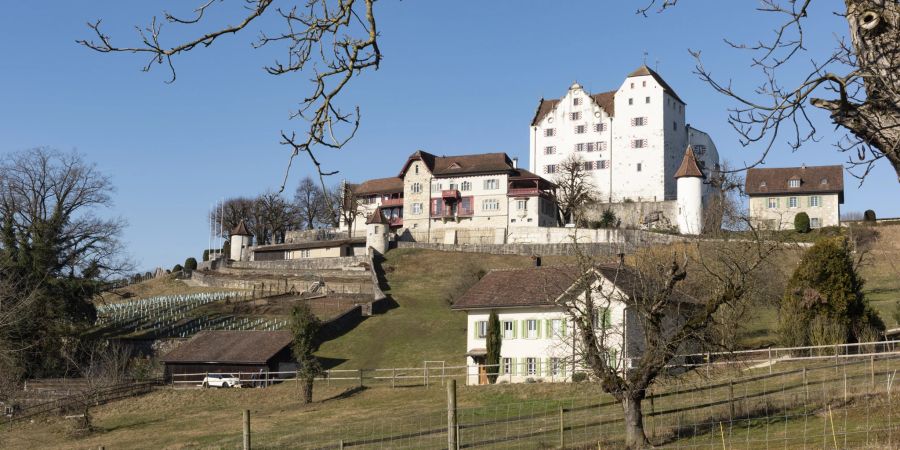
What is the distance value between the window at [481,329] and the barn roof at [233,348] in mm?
12586

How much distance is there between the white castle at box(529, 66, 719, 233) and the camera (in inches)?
4092

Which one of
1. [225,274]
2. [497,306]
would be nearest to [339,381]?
[497,306]

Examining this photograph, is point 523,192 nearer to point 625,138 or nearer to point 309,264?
point 625,138

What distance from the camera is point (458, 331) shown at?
6372 centimetres

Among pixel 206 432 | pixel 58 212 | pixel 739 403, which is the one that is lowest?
pixel 206 432

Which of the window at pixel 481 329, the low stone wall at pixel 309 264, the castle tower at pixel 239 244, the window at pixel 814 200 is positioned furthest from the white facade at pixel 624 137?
the window at pixel 481 329

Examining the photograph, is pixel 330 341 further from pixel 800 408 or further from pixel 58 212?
pixel 800 408

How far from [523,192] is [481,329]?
5114 cm

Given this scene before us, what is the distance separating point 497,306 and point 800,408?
24637 mm

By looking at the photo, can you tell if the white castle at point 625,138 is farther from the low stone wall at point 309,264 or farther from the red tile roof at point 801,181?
the low stone wall at point 309,264

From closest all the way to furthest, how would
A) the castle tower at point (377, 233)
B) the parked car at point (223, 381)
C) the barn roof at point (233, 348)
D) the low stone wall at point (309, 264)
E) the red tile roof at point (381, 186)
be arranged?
the parked car at point (223, 381) < the barn roof at point (233, 348) < the low stone wall at point (309, 264) < the castle tower at point (377, 233) < the red tile roof at point (381, 186)

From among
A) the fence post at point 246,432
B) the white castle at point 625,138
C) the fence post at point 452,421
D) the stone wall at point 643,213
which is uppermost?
the white castle at point 625,138

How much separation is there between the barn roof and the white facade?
5680 cm

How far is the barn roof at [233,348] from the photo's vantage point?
54.2m
